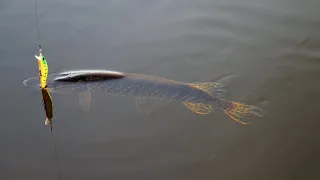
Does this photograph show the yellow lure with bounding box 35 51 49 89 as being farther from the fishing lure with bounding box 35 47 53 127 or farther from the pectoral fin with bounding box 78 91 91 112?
the pectoral fin with bounding box 78 91 91 112

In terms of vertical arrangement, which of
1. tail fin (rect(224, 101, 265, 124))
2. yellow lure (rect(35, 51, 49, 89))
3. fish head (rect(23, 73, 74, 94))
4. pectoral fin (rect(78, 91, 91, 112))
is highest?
yellow lure (rect(35, 51, 49, 89))

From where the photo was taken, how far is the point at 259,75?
2584 millimetres

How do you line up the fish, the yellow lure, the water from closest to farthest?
the water, the yellow lure, the fish

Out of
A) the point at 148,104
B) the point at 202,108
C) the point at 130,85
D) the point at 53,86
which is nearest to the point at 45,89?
the point at 53,86

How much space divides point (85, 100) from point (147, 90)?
13.0 inches

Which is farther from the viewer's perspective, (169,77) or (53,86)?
(169,77)

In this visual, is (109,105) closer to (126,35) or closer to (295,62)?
(126,35)

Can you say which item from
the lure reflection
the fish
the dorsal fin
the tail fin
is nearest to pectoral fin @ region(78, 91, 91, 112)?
the fish

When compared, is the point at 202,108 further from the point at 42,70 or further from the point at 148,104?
the point at 42,70

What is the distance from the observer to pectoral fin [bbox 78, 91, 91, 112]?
7.64 ft

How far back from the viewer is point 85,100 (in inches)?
92.4

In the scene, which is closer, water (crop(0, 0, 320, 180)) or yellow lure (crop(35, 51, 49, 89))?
water (crop(0, 0, 320, 180))

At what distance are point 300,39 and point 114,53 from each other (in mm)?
1177

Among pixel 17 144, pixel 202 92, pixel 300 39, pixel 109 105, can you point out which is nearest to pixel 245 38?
pixel 300 39
